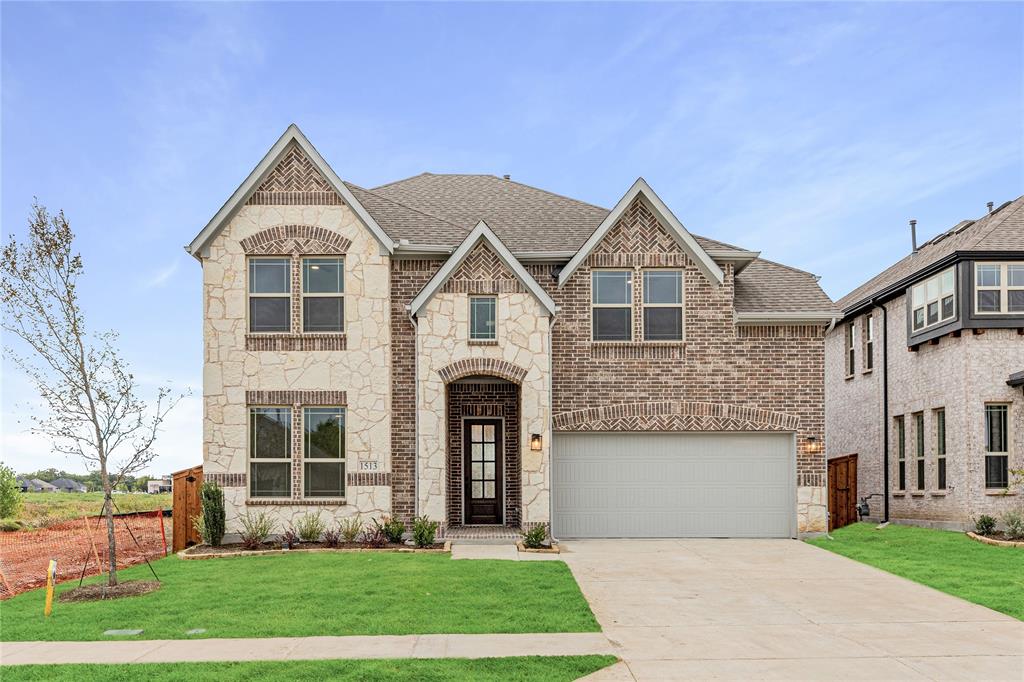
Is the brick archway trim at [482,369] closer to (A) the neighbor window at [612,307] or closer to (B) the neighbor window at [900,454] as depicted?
(A) the neighbor window at [612,307]

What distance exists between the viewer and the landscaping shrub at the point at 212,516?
17703 mm

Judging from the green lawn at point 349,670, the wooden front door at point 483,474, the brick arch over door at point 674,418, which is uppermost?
the brick arch over door at point 674,418

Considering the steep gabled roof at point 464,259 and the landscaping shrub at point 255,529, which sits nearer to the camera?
the landscaping shrub at point 255,529

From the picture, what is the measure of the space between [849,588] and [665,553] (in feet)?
13.7

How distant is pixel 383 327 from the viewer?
18.9 metres

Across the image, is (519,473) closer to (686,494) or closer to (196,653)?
(686,494)

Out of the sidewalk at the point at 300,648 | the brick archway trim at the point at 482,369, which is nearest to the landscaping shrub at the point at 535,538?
the brick archway trim at the point at 482,369

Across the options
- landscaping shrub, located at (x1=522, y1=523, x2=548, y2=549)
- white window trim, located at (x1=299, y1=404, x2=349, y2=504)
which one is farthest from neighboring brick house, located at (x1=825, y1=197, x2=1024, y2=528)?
white window trim, located at (x1=299, y1=404, x2=349, y2=504)

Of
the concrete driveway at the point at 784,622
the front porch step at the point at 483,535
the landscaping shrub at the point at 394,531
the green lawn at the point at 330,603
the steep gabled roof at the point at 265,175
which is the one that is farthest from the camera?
the steep gabled roof at the point at 265,175

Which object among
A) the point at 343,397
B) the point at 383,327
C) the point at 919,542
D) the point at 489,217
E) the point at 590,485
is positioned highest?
the point at 489,217

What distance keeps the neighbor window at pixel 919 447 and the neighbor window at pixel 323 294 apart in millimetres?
15223

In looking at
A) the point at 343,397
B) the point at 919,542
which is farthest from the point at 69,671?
the point at 919,542

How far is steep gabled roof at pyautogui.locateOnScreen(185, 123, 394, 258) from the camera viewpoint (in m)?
18.8

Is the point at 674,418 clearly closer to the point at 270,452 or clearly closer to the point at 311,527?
the point at 311,527
